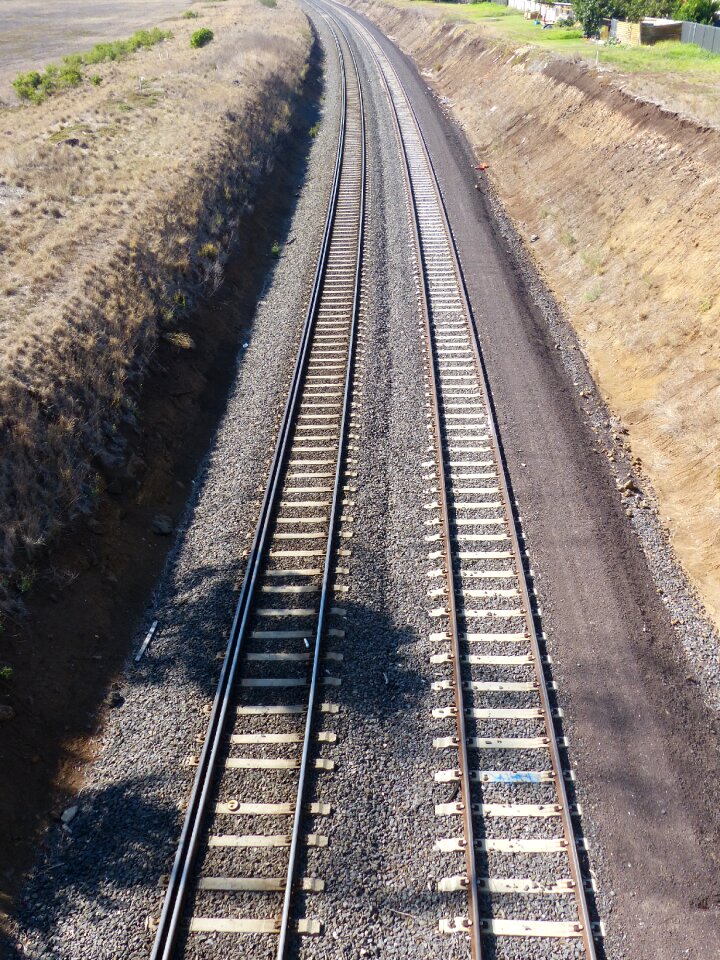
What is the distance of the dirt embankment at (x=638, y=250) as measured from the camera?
1277 centimetres

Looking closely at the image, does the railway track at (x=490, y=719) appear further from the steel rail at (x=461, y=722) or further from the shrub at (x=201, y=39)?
the shrub at (x=201, y=39)

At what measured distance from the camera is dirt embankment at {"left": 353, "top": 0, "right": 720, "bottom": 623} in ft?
41.9

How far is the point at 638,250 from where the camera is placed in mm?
18344

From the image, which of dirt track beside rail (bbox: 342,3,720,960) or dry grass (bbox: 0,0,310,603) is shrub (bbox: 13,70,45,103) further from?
dirt track beside rail (bbox: 342,3,720,960)

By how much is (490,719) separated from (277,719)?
9.50ft

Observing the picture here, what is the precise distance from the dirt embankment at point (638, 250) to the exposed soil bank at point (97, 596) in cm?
928

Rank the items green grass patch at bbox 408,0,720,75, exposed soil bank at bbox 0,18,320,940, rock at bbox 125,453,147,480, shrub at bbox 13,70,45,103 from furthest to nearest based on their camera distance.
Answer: shrub at bbox 13,70,45,103, green grass patch at bbox 408,0,720,75, rock at bbox 125,453,147,480, exposed soil bank at bbox 0,18,320,940

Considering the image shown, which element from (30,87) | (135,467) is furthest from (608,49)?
(135,467)

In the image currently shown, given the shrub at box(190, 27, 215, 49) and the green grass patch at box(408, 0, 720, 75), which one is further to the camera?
the shrub at box(190, 27, 215, 49)

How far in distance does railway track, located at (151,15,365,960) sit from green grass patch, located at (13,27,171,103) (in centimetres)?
3495

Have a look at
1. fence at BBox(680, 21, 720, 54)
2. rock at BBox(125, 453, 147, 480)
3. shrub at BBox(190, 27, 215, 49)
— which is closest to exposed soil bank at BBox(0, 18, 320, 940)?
rock at BBox(125, 453, 147, 480)

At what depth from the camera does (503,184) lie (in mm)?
26656

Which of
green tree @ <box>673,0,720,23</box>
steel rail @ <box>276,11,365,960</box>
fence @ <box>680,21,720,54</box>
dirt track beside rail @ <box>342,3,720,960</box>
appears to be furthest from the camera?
green tree @ <box>673,0,720,23</box>

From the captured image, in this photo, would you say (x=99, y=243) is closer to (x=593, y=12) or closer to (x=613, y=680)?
(x=613, y=680)
